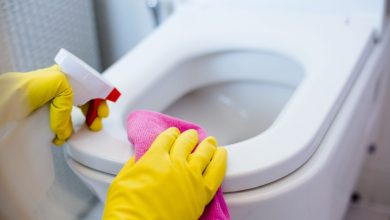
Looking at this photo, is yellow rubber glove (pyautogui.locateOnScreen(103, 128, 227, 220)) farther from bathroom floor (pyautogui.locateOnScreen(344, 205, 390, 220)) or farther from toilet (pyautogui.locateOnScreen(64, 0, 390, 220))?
bathroom floor (pyautogui.locateOnScreen(344, 205, 390, 220))

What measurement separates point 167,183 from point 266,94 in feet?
1.55

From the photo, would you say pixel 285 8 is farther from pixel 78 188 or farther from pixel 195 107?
pixel 78 188

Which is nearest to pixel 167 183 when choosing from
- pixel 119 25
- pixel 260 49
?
pixel 260 49

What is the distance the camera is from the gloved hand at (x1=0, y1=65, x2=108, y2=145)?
1.81 feet

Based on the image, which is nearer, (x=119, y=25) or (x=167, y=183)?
(x=167, y=183)

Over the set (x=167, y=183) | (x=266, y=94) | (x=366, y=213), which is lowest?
(x=366, y=213)

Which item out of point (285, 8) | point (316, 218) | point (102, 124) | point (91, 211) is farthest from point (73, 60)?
point (285, 8)

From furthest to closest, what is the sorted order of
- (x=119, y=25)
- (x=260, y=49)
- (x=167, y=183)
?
(x=119, y=25), (x=260, y=49), (x=167, y=183)

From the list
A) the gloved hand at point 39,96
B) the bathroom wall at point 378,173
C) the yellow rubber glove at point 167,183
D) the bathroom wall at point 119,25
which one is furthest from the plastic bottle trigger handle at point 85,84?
the bathroom wall at point 378,173

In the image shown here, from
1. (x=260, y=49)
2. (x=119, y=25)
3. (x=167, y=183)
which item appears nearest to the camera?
(x=167, y=183)

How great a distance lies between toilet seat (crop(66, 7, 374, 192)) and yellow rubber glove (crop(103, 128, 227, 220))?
32mm

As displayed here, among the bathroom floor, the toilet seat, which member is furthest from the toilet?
the bathroom floor

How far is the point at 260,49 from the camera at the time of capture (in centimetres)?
92

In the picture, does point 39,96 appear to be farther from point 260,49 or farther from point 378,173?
point 378,173
